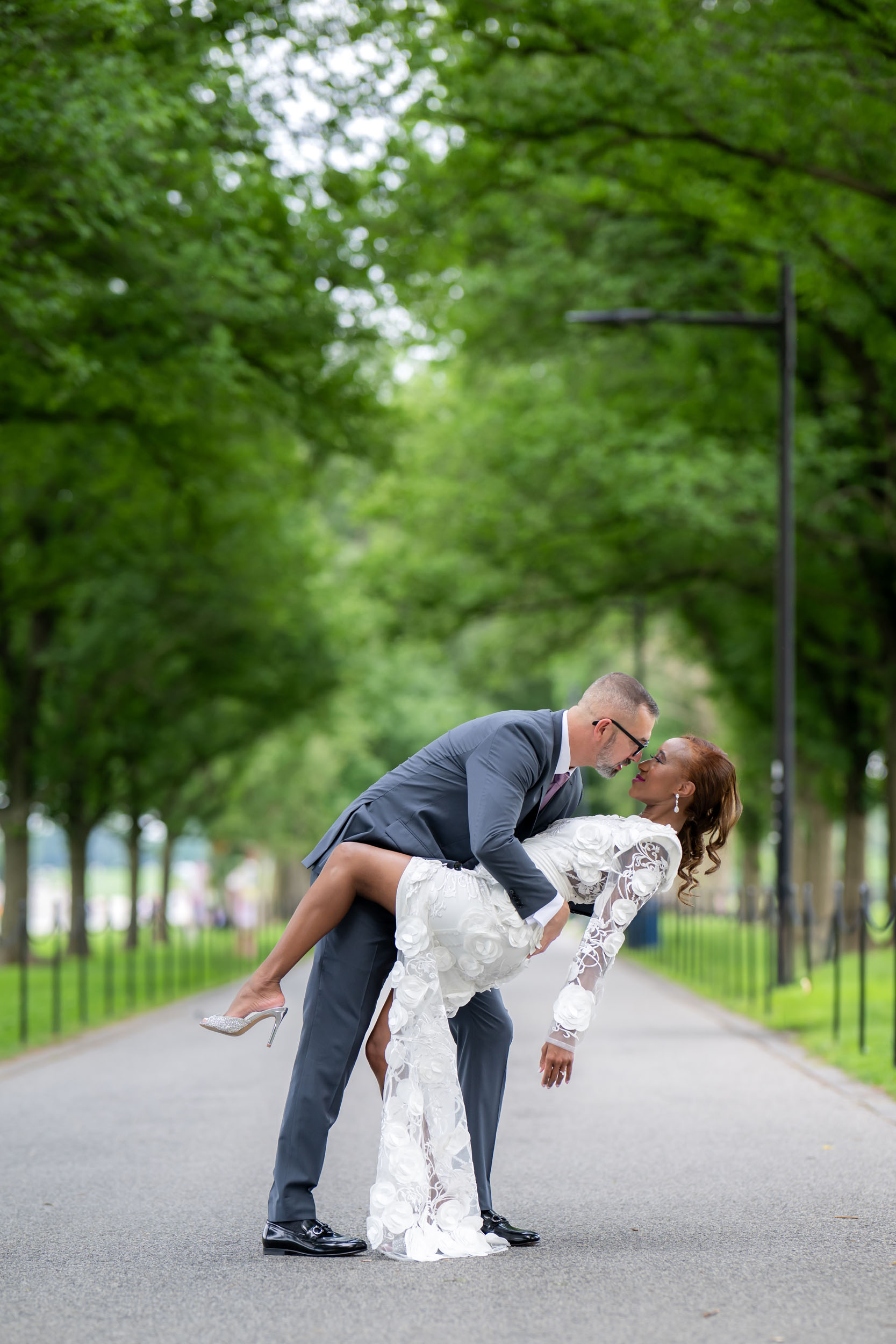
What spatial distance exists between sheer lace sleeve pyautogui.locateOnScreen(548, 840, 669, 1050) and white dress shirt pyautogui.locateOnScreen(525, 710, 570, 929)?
20 cm

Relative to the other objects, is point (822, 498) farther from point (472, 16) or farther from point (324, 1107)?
point (324, 1107)

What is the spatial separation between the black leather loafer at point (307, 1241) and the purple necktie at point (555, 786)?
1463 mm

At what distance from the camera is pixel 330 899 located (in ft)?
16.8

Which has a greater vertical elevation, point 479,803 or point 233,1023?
point 479,803

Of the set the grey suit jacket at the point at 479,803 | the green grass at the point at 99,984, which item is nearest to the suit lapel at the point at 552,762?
the grey suit jacket at the point at 479,803

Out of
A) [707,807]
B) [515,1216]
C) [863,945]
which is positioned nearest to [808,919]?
[863,945]

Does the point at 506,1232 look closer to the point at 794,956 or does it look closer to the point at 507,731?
the point at 507,731

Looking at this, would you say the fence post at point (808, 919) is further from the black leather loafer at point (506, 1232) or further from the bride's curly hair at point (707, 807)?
the black leather loafer at point (506, 1232)

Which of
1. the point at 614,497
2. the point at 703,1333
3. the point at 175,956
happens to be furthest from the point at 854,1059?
the point at 175,956

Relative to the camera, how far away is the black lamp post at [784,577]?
16375 mm

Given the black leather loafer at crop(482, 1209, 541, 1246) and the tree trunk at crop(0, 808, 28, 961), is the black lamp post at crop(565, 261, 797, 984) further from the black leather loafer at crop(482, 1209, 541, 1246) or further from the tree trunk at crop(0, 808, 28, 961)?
Answer: the tree trunk at crop(0, 808, 28, 961)

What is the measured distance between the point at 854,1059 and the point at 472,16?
8.37 meters

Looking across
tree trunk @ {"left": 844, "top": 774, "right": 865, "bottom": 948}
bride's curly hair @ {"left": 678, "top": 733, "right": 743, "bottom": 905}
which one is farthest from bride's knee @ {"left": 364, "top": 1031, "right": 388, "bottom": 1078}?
tree trunk @ {"left": 844, "top": 774, "right": 865, "bottom": 948}

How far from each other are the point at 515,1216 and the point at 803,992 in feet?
32.0
